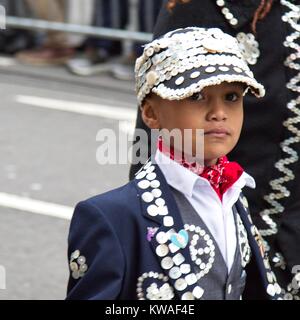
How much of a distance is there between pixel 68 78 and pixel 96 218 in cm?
615

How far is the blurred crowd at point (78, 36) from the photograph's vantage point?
863cm

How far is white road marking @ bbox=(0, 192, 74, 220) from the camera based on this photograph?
559 centimetres

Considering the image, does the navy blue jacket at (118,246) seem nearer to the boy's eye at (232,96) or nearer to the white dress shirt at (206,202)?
the white dress shirt at (206,202)

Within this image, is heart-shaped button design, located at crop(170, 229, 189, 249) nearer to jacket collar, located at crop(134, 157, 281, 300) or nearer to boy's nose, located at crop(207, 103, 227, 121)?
jacket collar, located at crop(134, 157, 281, 300)

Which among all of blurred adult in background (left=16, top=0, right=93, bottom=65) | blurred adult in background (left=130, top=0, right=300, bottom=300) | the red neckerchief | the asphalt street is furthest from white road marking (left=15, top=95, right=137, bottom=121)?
the red neckerchief

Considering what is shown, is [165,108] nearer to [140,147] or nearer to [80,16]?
[140,147]

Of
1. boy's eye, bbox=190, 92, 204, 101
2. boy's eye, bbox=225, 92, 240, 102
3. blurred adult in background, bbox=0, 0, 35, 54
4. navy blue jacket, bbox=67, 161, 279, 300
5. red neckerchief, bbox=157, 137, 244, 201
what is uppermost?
boy's eye, bbox=190, 92, 204, 101

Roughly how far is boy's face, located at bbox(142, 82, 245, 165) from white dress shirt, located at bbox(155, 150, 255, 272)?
7 centimetres

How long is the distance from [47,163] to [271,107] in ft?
11.9

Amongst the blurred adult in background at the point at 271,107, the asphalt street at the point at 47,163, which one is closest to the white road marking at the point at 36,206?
the asphalt street at the point at 47,163

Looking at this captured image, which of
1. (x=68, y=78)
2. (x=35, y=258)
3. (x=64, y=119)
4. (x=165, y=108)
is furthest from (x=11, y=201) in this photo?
(x=165, y=108)

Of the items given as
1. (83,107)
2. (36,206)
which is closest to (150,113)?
(36,206)

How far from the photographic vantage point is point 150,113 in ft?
8.33

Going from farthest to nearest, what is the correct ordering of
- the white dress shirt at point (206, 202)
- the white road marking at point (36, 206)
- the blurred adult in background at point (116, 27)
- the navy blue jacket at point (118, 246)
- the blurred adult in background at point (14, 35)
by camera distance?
the blurred adult in background at point (14, 35) < the blurred adult in background at point (116, 27) < the white road marking at point (36, 206) < the white dress shirt at point (206, 202) < the navy blue jacket at point (118, 246)
